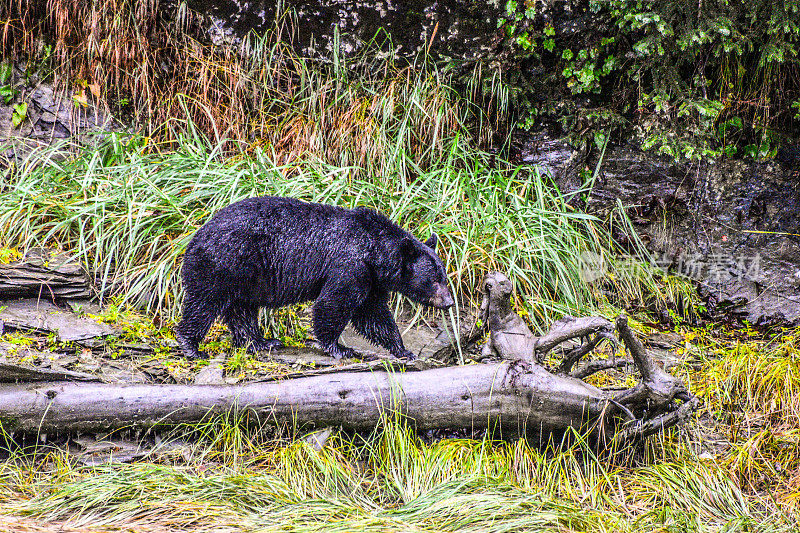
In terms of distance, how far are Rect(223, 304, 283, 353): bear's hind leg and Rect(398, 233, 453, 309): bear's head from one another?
3.41 ft

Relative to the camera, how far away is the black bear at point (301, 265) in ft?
13.4

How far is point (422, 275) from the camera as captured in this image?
4.12 metres

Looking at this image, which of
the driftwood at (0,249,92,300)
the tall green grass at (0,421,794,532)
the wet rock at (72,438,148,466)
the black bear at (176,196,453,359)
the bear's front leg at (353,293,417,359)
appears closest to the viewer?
the tall green grass at (0,421,794,532)

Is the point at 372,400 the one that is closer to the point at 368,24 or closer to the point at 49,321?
the point at 49,321

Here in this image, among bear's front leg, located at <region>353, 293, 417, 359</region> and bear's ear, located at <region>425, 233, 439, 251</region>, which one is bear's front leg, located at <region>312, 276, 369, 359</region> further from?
bear's ear, located at <region>425, 233, 439, 251</region>

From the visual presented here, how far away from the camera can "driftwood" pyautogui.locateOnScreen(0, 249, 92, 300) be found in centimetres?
473

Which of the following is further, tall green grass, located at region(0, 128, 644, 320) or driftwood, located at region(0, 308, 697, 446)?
tall green grass, located at region(0, 128, 644, 320)

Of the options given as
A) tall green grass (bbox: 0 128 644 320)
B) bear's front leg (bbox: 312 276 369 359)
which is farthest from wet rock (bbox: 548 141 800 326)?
bear's front leg (bbox: 312 276 369 359)

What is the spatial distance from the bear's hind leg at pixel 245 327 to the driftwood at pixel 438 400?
0.72 m

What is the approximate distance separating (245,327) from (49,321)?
4.73 ft

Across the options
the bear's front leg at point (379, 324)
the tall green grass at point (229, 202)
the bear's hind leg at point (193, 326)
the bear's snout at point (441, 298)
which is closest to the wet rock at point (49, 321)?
the tall green grass at point (229, 202)

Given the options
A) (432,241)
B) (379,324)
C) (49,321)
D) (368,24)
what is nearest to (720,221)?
(432,241)

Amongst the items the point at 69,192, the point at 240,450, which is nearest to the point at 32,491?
the point at 240,450

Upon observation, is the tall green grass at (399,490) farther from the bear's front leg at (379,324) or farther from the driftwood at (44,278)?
the driftwood at (44,278)
